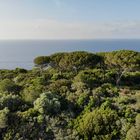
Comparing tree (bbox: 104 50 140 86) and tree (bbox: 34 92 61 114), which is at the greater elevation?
tree (bbox: 104 50 140 86)

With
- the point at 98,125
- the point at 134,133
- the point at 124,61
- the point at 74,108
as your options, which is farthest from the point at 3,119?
the point at 124,61

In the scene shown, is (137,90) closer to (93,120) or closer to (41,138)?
(93,120)

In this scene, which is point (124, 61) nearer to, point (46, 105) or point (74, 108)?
point (74, 108)

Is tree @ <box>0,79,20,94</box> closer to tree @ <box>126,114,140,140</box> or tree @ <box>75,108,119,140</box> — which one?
tree @ <box>75,108,119,140</box>

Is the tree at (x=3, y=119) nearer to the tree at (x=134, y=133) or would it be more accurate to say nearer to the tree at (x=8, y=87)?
the tree at (x=8, y=87)

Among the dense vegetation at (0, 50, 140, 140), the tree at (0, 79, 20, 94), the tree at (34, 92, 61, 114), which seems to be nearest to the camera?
the dense vegetation at (0, 50, 140, 140)

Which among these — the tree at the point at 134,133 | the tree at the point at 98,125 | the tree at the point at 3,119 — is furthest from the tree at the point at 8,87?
the tree at the point at 134,133

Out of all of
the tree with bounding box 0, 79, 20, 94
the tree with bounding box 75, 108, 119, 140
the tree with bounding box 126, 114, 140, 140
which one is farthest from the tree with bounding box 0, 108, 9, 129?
the tree with bounding box 126, 114, 140, 140

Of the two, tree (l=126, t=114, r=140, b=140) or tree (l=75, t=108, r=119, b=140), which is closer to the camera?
tree (l=126, t=114, r=140, b=140)
